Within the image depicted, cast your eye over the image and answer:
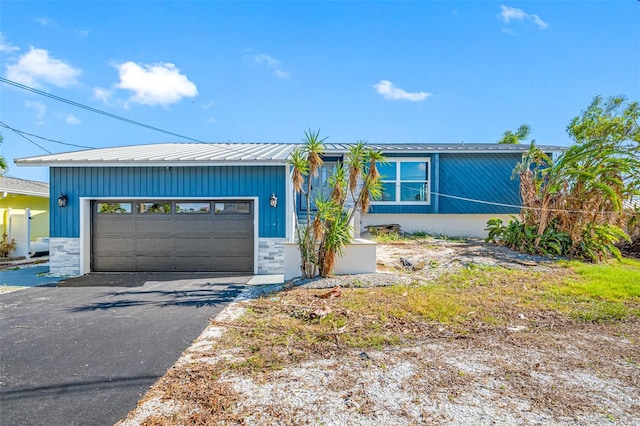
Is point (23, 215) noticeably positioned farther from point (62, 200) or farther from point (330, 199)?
point (330, 199)

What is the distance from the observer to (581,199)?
27.8ft

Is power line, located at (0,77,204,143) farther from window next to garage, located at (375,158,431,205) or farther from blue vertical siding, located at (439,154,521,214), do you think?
blue vertical siding, located at (439,154,521,214)

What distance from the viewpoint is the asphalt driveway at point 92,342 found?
2693 mm

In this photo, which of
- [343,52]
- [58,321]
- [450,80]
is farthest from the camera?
[450,80]

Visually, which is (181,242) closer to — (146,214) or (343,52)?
(146,214)

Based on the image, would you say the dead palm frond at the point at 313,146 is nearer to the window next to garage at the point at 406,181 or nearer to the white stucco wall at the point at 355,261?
the white stucco wall at the point at 355,261

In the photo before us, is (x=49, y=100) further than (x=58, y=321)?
Yes

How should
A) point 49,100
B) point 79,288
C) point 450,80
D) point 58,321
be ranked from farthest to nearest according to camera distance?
point 49,100, point 450,80, point 79,288, point 58,321

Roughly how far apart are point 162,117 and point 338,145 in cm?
1299

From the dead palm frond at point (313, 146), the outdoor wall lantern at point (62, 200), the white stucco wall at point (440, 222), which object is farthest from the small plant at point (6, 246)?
the white stucco wall at point (440, 222)

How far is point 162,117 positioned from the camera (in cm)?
1942

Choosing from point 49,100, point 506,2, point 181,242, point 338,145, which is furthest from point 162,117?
point 506,2

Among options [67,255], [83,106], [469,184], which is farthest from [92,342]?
[83,106]

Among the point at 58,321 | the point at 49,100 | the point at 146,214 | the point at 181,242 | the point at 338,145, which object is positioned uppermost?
the point at 49,100
